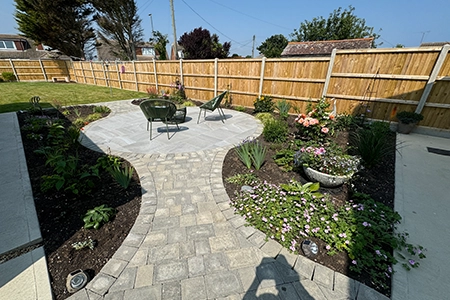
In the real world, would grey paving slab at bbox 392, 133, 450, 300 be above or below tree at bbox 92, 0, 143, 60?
below

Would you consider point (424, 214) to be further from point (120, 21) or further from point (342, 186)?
point (120, 21)

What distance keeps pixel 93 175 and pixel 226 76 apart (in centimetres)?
623

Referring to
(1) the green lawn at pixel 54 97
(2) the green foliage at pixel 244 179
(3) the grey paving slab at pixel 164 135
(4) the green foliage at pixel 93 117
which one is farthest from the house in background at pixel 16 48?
(2) the green foliage at pixel 244 179

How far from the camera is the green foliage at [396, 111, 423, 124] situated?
4.60 metres

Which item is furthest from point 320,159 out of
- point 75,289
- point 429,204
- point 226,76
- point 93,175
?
point 226,76

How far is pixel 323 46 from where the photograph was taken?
17.3 m

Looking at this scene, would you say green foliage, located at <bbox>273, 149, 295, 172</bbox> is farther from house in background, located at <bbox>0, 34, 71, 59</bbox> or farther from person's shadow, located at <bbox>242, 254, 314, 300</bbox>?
house in background, located at <bbox>0, 34, 71, 59</bbox>

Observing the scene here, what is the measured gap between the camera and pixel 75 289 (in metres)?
1.42

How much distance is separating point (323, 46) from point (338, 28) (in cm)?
1353

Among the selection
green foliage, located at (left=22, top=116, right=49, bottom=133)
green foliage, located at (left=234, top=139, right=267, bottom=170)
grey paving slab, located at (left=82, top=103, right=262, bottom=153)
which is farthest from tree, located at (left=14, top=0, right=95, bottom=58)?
green foliage, located at (left=234, top=139, right=267, bottom=170)

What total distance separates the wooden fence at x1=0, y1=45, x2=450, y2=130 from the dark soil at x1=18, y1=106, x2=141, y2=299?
5648 mm

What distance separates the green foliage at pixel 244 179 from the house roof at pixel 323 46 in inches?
717

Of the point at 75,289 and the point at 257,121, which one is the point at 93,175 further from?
the point at 257,121

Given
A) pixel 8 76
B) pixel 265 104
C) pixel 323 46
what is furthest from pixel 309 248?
pixel 8 76
